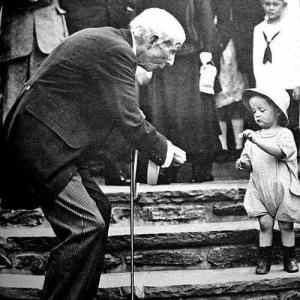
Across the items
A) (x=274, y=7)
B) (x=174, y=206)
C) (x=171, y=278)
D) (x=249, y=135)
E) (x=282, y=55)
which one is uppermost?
(x=274, y=7)

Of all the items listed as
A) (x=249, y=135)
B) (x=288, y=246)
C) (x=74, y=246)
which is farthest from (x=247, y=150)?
(x=74, y=246)

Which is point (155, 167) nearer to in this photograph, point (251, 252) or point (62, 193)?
point (62, 193)

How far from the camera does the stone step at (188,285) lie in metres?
2.56

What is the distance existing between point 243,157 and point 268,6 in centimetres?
76

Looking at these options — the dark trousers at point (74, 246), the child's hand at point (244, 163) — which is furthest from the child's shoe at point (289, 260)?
the dark trousers at point (74, 246)

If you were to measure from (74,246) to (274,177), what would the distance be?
1099 millimetres

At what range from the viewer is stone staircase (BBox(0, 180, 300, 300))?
2596 mm

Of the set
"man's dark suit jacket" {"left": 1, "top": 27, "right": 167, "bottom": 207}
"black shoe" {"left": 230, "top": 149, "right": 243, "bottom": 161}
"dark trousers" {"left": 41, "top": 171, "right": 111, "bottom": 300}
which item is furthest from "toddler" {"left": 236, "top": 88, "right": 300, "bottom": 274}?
"dark trousers" {"left": 41, "top": 171, "right": 111, "bottom": 300}

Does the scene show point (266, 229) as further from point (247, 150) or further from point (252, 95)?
point (252, 95)

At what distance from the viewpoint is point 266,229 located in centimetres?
275

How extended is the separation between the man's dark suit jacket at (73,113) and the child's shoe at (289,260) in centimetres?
87

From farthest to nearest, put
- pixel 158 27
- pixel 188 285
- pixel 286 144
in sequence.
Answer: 1. pixel 286 144
2. pixel 188 285
3. pixel 158 27

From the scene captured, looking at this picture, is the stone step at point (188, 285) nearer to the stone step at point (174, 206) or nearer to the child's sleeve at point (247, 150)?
the stone step at point (174, 206)

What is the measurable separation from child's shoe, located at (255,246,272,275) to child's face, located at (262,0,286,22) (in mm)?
1142
